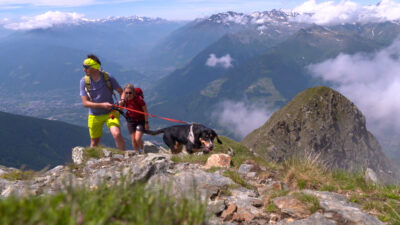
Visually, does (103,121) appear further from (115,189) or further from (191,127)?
(115,189)

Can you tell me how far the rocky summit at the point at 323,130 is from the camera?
135 meters

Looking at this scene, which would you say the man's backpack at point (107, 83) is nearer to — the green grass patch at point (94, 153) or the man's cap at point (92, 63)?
the man's cap at point (92, 63)

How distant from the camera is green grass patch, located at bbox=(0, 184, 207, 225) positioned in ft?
5.74

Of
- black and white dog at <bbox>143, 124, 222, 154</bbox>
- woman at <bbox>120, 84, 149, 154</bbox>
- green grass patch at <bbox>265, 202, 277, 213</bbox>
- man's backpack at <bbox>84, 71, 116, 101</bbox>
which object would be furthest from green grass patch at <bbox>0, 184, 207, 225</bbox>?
woman at <bbox>120, 84, 149, 154</bbox>

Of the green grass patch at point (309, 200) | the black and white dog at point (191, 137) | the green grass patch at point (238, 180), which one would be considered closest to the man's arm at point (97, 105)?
the black and white dog at point (191, 137)

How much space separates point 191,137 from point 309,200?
20.2 feet

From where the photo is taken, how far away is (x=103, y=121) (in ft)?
36.8

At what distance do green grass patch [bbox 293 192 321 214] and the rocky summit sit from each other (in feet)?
403

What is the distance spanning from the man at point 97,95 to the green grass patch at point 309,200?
23.3ft

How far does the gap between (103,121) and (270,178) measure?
645 cm

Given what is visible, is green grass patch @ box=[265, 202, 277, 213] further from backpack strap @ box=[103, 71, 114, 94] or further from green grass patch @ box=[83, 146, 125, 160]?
backpack strap @ box=[103, 71, 114, 94]

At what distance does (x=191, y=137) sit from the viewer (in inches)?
436

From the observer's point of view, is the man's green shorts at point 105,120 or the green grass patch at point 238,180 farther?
the man's green shorts at point 105,120

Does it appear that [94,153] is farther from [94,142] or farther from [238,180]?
[238,180]
